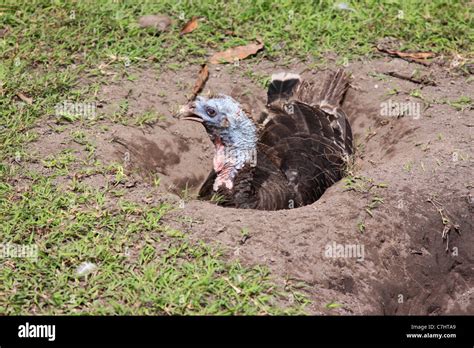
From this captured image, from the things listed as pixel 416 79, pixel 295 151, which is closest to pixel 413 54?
pixel 416 79

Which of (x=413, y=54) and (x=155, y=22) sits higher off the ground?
(x=413, y=54)

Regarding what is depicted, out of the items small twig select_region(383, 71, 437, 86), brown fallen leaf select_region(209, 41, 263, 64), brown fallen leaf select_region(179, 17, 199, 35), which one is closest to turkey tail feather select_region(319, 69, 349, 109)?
small twig select_region(383, 71, 437, 86)

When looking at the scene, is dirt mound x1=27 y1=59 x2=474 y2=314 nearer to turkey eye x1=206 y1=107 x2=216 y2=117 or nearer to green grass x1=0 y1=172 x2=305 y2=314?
green grass x1=0 y1=172 x2=305 y2=314

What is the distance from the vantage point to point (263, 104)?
7.18 metres

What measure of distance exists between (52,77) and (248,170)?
193cm

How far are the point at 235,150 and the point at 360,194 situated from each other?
1137 millimetres

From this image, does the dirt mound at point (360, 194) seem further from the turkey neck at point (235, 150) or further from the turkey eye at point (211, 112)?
the turkey eye at point (211, 112)

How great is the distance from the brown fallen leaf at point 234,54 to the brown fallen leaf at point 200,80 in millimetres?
191

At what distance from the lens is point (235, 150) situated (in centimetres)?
605

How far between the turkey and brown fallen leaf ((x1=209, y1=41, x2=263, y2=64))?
0.47 meters

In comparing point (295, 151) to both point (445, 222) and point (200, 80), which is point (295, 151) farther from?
point (445, 222)
